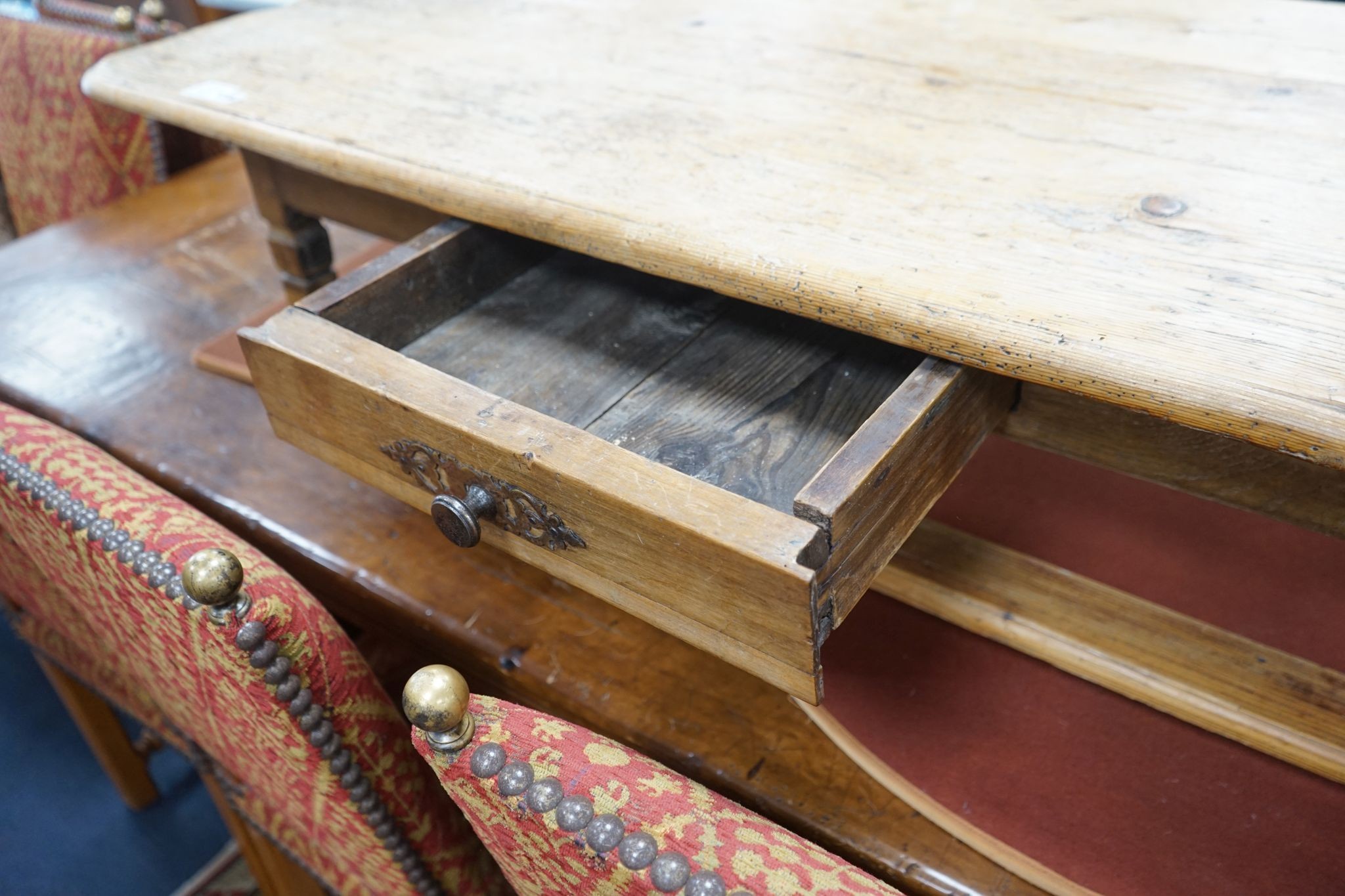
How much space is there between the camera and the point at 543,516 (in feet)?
1.98

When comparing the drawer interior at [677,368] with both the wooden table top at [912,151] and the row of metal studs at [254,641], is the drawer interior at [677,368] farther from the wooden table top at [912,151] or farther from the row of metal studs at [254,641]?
the row of metal studs at [254,641]

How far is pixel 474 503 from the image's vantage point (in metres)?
0.64

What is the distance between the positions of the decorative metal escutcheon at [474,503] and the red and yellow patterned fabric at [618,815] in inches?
4.3

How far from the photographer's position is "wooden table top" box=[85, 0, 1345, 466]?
0.54 m

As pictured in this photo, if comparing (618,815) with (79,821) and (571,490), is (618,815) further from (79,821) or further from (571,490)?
(79,821)

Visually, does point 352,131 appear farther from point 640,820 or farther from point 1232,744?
point 1232,744

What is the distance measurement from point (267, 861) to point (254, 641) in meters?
0.55

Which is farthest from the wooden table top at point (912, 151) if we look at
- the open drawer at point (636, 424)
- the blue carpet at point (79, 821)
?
the blue carpet at point (79, 821)

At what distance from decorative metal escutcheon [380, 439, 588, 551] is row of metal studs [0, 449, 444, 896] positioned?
127mm

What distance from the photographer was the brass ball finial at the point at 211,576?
1.88ft

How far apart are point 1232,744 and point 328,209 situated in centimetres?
90

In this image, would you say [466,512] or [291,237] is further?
[291,237]

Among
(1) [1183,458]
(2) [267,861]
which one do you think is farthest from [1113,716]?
(2) [267,861]

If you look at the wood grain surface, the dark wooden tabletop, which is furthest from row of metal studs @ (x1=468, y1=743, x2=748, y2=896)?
the wood grain surface
